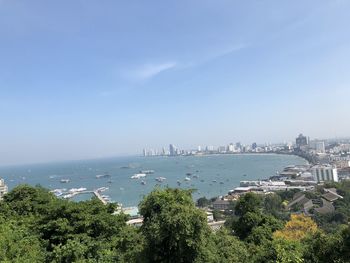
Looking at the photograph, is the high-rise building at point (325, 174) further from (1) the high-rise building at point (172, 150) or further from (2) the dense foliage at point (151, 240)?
(1) the high-rise building at point (172, 150)

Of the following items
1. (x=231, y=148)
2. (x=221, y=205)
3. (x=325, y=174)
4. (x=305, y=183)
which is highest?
(x=231, y=148)

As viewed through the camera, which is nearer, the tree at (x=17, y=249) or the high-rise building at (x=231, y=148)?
the tree at (x=17, y=249)

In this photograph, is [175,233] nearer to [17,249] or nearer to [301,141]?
[17,249]

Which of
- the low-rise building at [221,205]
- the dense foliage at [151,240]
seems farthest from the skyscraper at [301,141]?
the dense foliage at [151,240]

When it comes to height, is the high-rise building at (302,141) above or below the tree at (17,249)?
above

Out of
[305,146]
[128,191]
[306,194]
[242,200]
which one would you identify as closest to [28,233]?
[242,200]

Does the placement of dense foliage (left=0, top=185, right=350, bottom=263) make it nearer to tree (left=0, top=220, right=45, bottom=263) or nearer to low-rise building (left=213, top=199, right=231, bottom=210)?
tree (left=0, top=220, right=45, bottom=263)

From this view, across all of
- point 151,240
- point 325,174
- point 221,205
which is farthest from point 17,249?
point 325,174

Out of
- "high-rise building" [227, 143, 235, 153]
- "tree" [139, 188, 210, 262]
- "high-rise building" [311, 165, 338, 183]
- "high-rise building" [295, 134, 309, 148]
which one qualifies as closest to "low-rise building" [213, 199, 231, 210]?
"high-rise building" [311, 165, 338, 183]

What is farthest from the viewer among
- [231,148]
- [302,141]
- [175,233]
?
[231,148]
